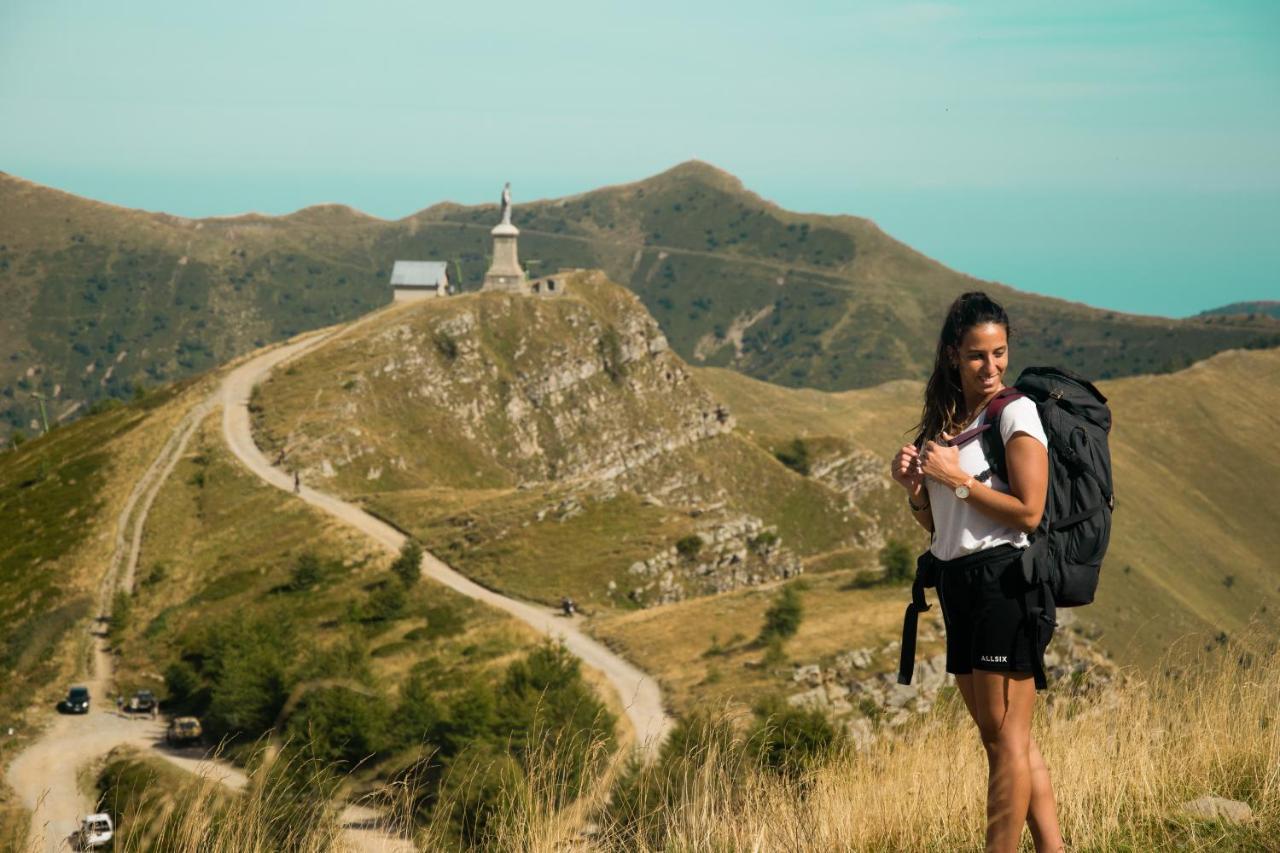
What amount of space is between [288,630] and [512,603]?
13.7 metres

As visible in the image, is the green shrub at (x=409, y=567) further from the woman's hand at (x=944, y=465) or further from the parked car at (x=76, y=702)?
the woman's hand at (x=944, y=465)

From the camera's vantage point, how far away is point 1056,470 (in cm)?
777

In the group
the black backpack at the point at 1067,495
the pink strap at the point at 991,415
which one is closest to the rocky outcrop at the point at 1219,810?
the black backpack at the point at 1067,495

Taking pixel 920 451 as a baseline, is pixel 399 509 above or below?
below

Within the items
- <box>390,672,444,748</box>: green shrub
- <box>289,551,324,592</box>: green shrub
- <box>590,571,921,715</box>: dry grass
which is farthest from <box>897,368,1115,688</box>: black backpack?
<box>289,551,324,592</box>: green shrub

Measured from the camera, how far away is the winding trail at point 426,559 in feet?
160

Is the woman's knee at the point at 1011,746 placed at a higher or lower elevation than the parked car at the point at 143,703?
higher

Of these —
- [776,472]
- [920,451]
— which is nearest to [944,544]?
[920,451]

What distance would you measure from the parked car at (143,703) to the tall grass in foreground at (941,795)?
52224 millimetres

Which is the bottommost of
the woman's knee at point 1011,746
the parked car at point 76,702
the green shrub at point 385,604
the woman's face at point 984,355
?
the parked car at point 76,702

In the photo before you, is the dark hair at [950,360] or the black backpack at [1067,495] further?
the dark hair at [950,360]

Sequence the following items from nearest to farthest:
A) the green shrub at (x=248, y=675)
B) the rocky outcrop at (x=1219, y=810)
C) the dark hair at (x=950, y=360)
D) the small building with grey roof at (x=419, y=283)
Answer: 1. the dark hair at (x=950, y=360)
2. the rocky outcrop at (x=1219, y=810)
3. the green shrub at (x=248, y=675)
4. the small building with grey roof at (x=419, y=283)

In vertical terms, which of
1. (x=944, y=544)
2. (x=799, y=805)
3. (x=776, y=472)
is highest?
(x=944, y=544)

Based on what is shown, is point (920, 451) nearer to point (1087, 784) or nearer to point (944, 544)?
point (944, 544)
